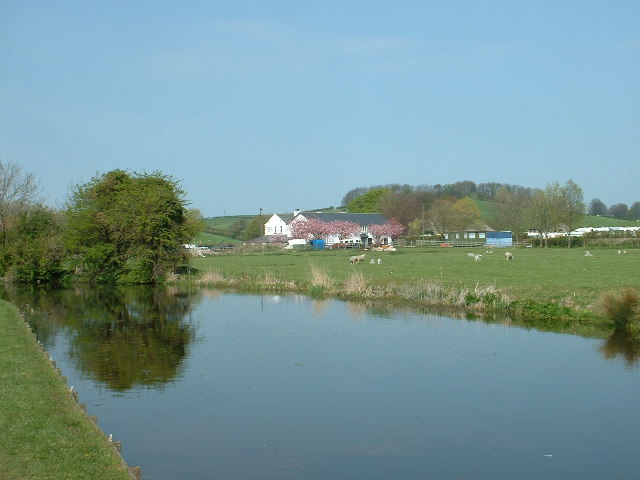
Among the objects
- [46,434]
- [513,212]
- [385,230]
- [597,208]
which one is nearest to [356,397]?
[46,434]

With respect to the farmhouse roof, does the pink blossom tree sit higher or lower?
lower

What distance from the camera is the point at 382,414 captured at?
13.2 m

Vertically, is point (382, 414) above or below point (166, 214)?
below

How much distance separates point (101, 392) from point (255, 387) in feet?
10.4

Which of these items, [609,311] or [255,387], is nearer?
[255,387]

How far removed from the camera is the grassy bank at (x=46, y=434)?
841 cm

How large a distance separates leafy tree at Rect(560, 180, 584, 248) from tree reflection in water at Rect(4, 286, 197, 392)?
72.4 metres

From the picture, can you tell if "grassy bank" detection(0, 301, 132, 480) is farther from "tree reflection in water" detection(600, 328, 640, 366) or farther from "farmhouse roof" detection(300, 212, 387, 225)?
"farmhouse roof" detection(300, 212, 387, 225)

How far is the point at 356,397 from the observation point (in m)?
14.5

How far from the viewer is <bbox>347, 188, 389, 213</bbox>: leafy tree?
496 feet

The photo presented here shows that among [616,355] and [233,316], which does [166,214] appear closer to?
[233,316]

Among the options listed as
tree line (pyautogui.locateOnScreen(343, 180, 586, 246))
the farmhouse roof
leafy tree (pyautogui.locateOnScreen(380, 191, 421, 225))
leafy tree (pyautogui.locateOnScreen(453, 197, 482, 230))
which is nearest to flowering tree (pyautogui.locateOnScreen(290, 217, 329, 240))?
the farmhouse roof

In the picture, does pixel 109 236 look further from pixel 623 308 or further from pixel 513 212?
pixel 513 212

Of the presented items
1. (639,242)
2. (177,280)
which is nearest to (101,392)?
(177,280)
